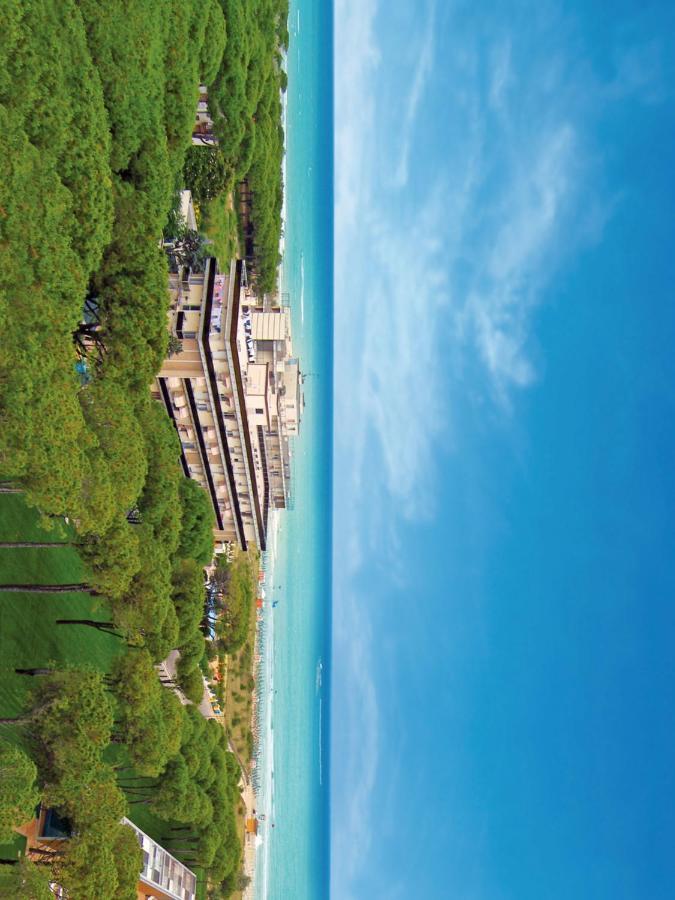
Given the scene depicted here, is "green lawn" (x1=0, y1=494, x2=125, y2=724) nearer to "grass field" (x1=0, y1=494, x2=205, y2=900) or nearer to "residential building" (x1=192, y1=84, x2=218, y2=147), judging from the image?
"grass field" (x1=0, y1=494, x2=205, y2=900)

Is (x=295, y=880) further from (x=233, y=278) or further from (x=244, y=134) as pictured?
(x=244, y=134)

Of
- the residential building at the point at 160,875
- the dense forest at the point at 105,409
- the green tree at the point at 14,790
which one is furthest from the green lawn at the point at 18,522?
the residential building at the point at 160,875

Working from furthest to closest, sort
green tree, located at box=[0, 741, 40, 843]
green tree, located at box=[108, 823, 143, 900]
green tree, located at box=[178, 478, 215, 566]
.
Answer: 1. green tree, located at box=[178, 478, 215, 566]
2. green tree, located at box=[108, 823, 143, 900]
3. green tree, located at box=[0, 741, 40, 843]

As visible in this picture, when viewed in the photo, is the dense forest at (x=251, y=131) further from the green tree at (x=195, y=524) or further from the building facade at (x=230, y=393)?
the green tree at (x=195, y=524)

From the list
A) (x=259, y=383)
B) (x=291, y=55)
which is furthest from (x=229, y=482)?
(x=291, y=55)

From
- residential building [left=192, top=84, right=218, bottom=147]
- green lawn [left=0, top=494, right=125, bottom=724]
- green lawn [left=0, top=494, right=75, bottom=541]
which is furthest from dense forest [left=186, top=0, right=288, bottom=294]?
green lawn [left=0, top=494, right=125, bottom=724]

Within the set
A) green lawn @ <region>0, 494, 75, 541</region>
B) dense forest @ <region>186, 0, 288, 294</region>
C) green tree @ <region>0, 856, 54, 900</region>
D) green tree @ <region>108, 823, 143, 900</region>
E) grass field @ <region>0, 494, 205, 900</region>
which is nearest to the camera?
green tree @ <region>0, 856, 54, 900</region>
